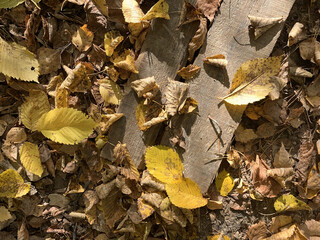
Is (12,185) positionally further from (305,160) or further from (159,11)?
(305,160)

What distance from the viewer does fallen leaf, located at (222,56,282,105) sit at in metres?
1.64

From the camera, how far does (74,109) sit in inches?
64.4

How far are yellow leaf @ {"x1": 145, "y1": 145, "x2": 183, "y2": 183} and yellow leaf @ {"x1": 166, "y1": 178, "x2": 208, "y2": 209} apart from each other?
0.04 metres

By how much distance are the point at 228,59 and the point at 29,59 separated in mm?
1191

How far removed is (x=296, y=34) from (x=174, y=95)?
0.80 meters

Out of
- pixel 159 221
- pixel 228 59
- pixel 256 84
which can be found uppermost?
pixel 228 59

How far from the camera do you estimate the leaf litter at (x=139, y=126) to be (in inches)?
65.4

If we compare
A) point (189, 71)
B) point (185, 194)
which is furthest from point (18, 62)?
point (185, 194)

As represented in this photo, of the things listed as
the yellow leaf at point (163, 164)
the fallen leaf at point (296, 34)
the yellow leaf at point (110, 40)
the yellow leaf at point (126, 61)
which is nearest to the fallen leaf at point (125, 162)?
the yellow leaf at point (163, 164)

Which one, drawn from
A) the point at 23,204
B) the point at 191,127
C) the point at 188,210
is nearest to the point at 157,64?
the point at 191,127

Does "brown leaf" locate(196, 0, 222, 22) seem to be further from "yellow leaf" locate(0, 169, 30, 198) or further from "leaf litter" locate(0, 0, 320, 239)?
"yellow leaf" locate(0, 169, 30, 198)

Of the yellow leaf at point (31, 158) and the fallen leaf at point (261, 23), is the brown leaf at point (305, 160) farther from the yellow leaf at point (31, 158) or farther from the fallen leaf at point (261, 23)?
the yellow leaf at point (31, 158)

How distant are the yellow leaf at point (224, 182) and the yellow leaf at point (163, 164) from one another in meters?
0.27

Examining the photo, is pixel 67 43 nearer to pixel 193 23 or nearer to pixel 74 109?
pixel 74 109
